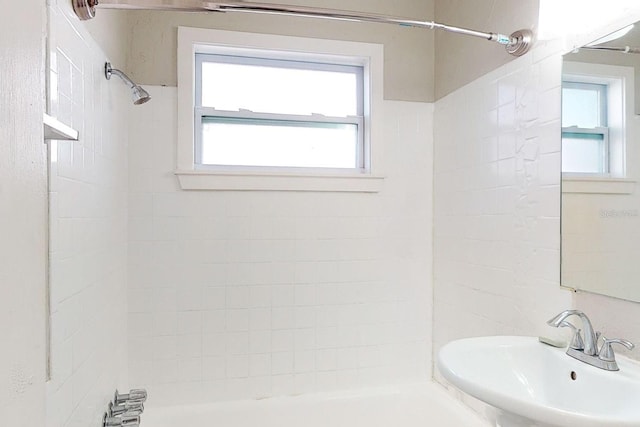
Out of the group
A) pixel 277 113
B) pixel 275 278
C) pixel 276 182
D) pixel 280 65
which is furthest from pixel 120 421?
pixel 280 65

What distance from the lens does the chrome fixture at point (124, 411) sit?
65.4 inches

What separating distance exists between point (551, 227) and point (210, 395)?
173 centimetres

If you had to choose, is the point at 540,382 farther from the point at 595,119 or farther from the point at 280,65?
the point at 280,65

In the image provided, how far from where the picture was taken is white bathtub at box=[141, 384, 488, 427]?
2.05m

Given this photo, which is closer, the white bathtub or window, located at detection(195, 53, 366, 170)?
the white bathtub

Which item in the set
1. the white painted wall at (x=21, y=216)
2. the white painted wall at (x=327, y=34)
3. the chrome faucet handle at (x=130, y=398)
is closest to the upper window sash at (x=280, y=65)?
the white painted wall at (x=327, y=34)

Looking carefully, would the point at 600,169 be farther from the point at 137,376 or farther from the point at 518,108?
the point at 137,376

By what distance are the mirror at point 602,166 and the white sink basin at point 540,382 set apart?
25 centimetres

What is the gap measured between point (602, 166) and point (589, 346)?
56cm

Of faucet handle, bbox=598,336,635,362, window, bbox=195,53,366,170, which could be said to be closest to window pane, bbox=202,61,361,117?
window, bbox=195,53,366,170

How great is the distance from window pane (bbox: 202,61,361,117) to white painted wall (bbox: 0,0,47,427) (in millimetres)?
1752

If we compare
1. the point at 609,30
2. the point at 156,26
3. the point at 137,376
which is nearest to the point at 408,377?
the point at 137,376

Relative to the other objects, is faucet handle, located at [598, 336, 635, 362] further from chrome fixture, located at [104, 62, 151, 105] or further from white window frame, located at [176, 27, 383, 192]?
chrome fixture, located at [104, 62, 151, 105]

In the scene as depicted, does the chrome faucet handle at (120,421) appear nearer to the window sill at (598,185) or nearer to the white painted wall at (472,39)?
the window sill at (598,185)
